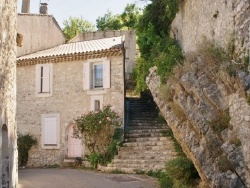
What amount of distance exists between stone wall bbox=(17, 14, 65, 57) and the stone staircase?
7013 mm

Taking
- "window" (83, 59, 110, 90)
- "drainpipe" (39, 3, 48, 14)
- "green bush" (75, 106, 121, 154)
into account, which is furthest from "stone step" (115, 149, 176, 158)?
"drainpipe" (39, 3, 48, 14)

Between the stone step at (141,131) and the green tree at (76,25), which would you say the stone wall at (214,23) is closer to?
the stone step at (141,131)

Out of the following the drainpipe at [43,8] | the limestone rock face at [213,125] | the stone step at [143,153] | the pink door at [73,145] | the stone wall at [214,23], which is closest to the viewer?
the limestone rock face at [213,125]

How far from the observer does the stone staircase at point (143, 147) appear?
1509 centimetres

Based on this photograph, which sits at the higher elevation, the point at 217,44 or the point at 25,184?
the point at 217,44

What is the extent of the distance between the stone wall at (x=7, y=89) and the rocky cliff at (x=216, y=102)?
4176 millimetres

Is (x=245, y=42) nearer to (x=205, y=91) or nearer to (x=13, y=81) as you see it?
(x=205, y=91)

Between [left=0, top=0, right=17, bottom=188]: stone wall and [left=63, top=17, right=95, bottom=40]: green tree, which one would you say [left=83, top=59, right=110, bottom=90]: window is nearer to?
[left=0, top=0, right=17, bottom=188]: stone wall

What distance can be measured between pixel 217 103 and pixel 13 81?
572 cm

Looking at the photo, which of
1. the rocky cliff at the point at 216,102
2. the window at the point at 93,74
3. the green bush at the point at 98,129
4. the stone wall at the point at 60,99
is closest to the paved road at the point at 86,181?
the green bush at the point at 98,129

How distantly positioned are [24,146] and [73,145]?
2.58 metres

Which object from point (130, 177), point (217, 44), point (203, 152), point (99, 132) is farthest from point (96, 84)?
point (203, 152)

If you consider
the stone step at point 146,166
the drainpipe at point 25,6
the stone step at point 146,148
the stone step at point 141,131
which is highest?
the drainpipe at point 25,6

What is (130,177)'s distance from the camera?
14.0 meters
